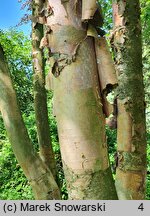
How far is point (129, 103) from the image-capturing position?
1787 mm

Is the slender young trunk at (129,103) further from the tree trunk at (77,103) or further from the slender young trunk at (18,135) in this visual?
the slender young trunk at (18,135)

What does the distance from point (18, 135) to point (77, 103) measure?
85cm

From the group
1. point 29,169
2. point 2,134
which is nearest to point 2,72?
point 29,169

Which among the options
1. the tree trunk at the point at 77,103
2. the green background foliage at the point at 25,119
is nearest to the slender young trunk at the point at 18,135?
the green background foliage at the point at 25,119

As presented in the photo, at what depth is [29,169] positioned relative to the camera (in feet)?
6.56

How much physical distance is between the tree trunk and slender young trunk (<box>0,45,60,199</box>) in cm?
72

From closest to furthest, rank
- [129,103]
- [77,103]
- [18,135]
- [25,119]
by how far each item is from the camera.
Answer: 1. [77,103]
2. [129,103]
3. [18,135]
4. [25,119]

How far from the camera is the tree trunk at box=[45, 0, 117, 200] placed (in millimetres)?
1222

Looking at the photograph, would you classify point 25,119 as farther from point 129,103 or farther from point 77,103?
point 77,103

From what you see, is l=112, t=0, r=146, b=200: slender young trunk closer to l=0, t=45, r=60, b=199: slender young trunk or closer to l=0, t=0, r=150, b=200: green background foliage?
l=0, t=0, r=150, b=200: green background foliage

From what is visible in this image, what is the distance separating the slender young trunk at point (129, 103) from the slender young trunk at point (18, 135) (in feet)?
1.83

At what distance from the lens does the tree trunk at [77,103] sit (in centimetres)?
122

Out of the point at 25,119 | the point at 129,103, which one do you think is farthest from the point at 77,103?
the point at 25,119

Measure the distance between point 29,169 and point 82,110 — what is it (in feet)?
3.05
